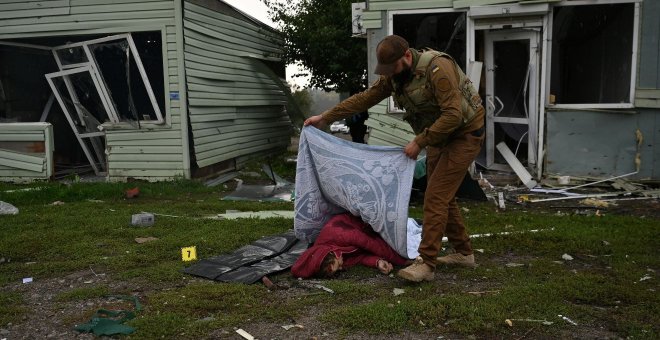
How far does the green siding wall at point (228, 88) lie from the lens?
10227 mm

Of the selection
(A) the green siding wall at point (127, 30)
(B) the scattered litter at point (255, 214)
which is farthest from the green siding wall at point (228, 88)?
(B) the scattered litter at point (255, 214)

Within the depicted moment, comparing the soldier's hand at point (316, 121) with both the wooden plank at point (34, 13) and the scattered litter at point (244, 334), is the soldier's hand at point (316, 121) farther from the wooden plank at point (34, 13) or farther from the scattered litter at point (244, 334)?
the wooden plank at point (34, 13)

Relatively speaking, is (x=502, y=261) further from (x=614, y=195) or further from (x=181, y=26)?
(x=181, y=26)

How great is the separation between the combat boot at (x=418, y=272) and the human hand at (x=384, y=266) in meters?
0.28

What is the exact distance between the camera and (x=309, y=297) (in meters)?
3.99

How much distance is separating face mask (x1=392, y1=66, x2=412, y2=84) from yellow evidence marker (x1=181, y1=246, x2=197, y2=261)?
7.37 ft

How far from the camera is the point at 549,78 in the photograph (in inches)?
359

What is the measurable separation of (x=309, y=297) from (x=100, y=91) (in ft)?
24.5

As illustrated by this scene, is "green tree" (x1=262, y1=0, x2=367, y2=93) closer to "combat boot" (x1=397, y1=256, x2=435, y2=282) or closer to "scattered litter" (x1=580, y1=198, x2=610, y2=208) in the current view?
"scattered litter" (x1=580, y1=198, x2=610, y2=208)

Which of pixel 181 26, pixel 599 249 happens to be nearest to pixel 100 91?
pixel 181 26

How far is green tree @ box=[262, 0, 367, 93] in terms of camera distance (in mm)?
13664

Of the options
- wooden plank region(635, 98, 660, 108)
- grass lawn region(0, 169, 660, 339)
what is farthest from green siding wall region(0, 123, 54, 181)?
wooden plank region(635, 98, 660, 108)

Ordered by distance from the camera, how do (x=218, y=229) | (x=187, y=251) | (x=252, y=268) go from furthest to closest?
(x=218, y=229), (x=187, y=251), (x=252, y=268)

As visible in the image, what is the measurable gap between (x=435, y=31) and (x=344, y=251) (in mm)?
7211
